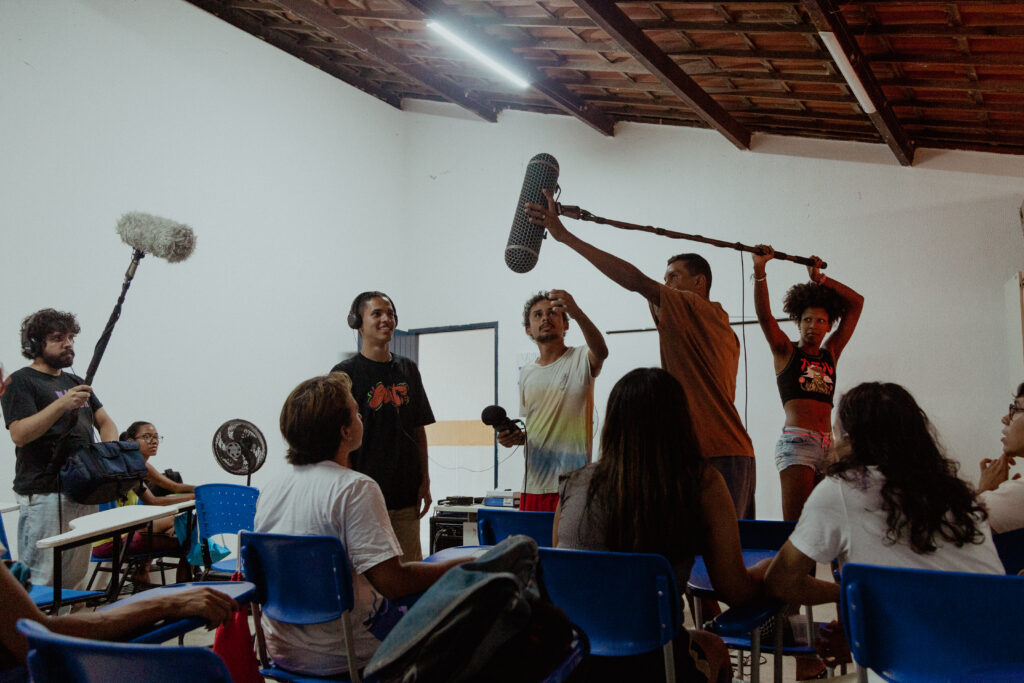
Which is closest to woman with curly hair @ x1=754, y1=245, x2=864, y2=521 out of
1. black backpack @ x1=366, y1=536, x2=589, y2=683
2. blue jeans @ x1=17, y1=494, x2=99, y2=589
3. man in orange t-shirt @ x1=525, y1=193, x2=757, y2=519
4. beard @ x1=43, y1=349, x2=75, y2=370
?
man in orange t-shirt @ x1=525, y1=193, x2=757, y2=519

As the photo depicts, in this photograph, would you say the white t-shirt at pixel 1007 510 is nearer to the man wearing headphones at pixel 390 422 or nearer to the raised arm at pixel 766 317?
the raised arm at pixel 766 317

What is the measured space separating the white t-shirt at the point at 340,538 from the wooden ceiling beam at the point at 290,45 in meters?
5.96

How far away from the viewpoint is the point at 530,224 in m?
3.09

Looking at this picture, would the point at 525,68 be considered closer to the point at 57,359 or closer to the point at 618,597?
the point at 57,359

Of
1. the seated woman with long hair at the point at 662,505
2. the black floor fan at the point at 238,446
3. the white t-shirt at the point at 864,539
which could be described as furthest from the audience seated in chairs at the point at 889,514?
the black floor fan at the point at 238,446

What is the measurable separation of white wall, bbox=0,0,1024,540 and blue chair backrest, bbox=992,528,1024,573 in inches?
153

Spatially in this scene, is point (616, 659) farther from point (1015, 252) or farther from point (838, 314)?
point (1015, 252)

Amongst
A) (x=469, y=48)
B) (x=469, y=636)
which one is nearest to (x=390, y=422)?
(x=469, y=636)

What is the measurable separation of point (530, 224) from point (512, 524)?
1.27m

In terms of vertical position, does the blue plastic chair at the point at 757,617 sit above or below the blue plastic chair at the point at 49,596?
above

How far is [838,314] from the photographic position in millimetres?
4203

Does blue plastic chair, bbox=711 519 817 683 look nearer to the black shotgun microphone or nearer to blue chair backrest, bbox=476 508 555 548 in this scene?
blue chair backrest, bbox=476 508 555 548

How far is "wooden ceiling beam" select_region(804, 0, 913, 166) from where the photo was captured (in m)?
3.86

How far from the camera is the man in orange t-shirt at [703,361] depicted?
9.17 ft
